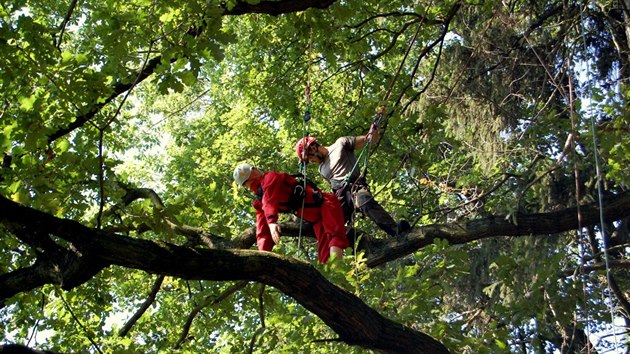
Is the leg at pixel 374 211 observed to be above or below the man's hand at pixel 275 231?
above

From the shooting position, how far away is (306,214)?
24.3 feet

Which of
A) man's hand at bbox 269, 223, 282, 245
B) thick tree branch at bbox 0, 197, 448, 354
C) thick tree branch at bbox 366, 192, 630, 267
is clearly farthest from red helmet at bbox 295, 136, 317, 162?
thick tree branch at bbox 0, 197, 448, 354

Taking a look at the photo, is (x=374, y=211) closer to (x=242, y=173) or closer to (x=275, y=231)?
(x=275, y=231)

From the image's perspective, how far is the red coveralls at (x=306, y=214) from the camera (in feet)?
23.7

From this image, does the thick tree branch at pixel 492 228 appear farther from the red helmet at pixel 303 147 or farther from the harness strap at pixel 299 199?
the red helmet at pixel 303 147

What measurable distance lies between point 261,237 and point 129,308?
7131 millimetres

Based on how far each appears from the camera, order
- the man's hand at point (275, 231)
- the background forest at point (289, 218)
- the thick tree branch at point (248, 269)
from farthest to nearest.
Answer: the man's hand at point (275, 231), the background forest at point (289, 218), the thick tree branch at point (248, 269)

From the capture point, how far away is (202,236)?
7281mm

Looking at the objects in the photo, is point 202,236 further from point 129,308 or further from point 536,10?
point 129,308

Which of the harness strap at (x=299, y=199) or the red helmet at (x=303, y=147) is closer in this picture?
the harness strap at (x=299, y=199)

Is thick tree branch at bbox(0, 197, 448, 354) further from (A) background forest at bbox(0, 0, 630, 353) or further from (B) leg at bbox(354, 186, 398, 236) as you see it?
(B) leg at bbox(354, 186, 398, 236)

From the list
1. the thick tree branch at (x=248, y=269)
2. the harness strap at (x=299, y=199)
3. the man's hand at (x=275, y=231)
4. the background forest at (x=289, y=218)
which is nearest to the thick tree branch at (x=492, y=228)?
the background forest at (x=289, y=218)

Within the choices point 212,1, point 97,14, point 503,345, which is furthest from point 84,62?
point 503,345

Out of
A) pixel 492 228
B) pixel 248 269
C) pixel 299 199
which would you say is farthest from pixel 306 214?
pixel 248 269
